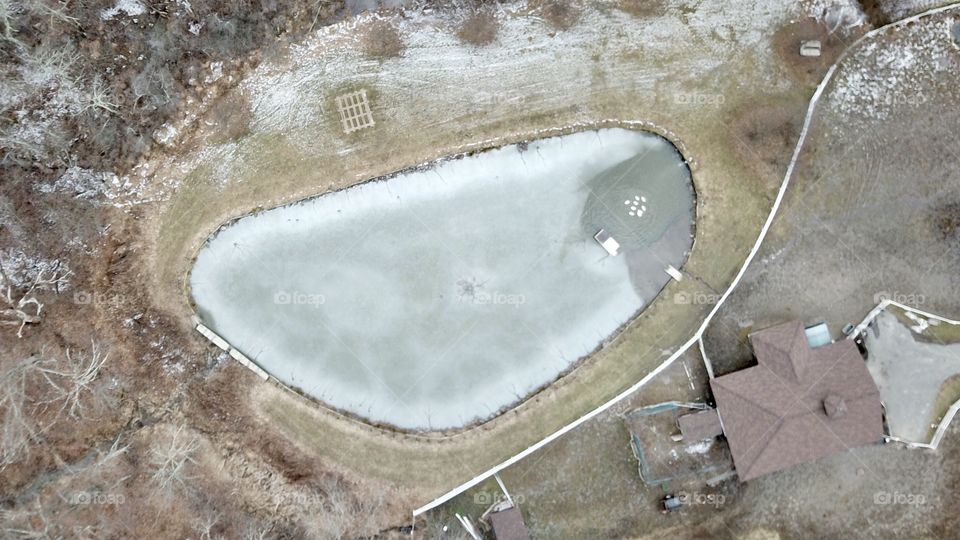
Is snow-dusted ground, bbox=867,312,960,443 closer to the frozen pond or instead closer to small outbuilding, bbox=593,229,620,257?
the frozen pond

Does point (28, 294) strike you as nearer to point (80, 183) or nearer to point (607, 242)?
point (80, 183)

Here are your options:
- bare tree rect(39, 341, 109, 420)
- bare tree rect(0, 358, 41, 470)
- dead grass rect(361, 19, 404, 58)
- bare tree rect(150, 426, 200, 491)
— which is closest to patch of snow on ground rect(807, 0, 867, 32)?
dead grass rect(361, 19, 404, 58)

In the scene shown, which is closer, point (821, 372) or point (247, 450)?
point (821, 372)

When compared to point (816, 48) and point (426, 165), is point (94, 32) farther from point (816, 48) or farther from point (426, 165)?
point (816, 48)

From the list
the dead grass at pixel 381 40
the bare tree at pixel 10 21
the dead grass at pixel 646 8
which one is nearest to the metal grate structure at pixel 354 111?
the dead grass at pixel 381 40

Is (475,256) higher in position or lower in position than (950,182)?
lower

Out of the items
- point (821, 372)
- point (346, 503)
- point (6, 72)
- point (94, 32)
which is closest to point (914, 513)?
point (821, 372)

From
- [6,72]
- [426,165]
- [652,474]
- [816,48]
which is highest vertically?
[816,48]

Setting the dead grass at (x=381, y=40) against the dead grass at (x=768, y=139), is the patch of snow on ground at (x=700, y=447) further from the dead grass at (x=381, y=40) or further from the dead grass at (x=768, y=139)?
the dead grass at (x=381, y=40)
